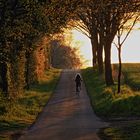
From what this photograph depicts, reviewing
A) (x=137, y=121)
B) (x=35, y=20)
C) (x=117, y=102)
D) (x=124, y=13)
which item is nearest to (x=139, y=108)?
(x=117, y=102)

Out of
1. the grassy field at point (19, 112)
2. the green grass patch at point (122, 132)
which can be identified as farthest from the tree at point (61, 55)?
the green grass patch at point (122, 132)

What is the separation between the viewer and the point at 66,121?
30797 millimetres

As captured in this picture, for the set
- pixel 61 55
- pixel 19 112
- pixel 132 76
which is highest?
pixel 61 55

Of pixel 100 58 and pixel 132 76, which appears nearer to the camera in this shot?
pixel 132 76

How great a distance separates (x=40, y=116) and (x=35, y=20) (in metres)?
6.00

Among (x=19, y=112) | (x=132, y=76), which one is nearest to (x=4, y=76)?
(x=19, y=112)

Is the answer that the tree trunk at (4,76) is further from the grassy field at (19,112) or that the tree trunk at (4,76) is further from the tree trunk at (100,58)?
the tree trunk at (100,58)

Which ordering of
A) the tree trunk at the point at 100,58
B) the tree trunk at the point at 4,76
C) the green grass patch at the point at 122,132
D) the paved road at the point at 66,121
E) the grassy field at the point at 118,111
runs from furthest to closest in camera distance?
the tree trunk at the point at 100,58 → the tree trunk at the point at 4,76 → the paved road at the point at 66,121 → the grassy field at the point at 118,111 → the green grass patch at the point at 122,132

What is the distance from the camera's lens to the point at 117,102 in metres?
35.9

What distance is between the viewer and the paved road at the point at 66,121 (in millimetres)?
24812

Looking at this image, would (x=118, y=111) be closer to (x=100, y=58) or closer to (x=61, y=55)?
(x=100, y=58)

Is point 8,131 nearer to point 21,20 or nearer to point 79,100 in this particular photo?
point 21,20

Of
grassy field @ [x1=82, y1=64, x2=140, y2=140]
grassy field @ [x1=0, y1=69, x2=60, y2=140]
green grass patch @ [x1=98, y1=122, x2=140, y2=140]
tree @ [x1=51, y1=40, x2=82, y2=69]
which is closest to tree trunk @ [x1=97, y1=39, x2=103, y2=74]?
grassy field @ [x1=82, y1=64, x2=140, y2=140]

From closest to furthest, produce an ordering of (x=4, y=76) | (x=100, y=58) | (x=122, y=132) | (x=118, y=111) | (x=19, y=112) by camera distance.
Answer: (x=122, y=132) → (x=19, y=112) → (x=118, y=111) → (x=4, y=76) → (x=100, y=58)
